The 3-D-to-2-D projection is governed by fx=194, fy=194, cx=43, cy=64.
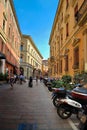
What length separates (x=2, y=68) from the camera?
2348 cm

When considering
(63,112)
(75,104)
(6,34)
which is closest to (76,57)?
(63,112)

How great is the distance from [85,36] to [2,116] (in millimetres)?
7756

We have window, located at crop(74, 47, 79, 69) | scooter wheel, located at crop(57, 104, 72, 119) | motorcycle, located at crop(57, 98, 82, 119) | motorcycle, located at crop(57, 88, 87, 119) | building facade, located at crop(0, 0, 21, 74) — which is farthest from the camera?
building facade, located at crop(0, 0, 21, 74)

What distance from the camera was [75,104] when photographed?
586 cm

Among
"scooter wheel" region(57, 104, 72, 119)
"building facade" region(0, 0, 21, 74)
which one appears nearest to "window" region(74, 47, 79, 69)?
"building facade" region(0, 0, 21, 74)

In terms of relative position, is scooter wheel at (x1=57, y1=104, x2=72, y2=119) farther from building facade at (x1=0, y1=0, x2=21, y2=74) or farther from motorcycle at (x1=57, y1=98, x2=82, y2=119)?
building facade at (x1=0, y1=0, x2=21, y2=74)

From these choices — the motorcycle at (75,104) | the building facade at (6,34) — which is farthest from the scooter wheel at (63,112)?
the building facade at (6,34)

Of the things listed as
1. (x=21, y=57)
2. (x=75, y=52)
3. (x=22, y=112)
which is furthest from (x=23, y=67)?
(x=22, y=112)

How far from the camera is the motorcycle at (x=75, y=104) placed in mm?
5670

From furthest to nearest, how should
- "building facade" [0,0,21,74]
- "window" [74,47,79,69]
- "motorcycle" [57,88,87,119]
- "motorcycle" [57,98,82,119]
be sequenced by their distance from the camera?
→ 1. "building facade" [0,0,21,74]
2. "window" [74,47,79,69]
3. "motorcycle" [57,98,82,119]
4. "motorcycle" [57,88,87,119]

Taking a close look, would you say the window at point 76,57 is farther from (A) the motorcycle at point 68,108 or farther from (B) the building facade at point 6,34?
(A) the motorcycle at point 68,108

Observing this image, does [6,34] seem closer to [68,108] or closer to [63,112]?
[63,112]

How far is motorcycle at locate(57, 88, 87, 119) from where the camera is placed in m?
5.67

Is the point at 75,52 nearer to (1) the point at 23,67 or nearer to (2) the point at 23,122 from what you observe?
(2) the point at 23,122
